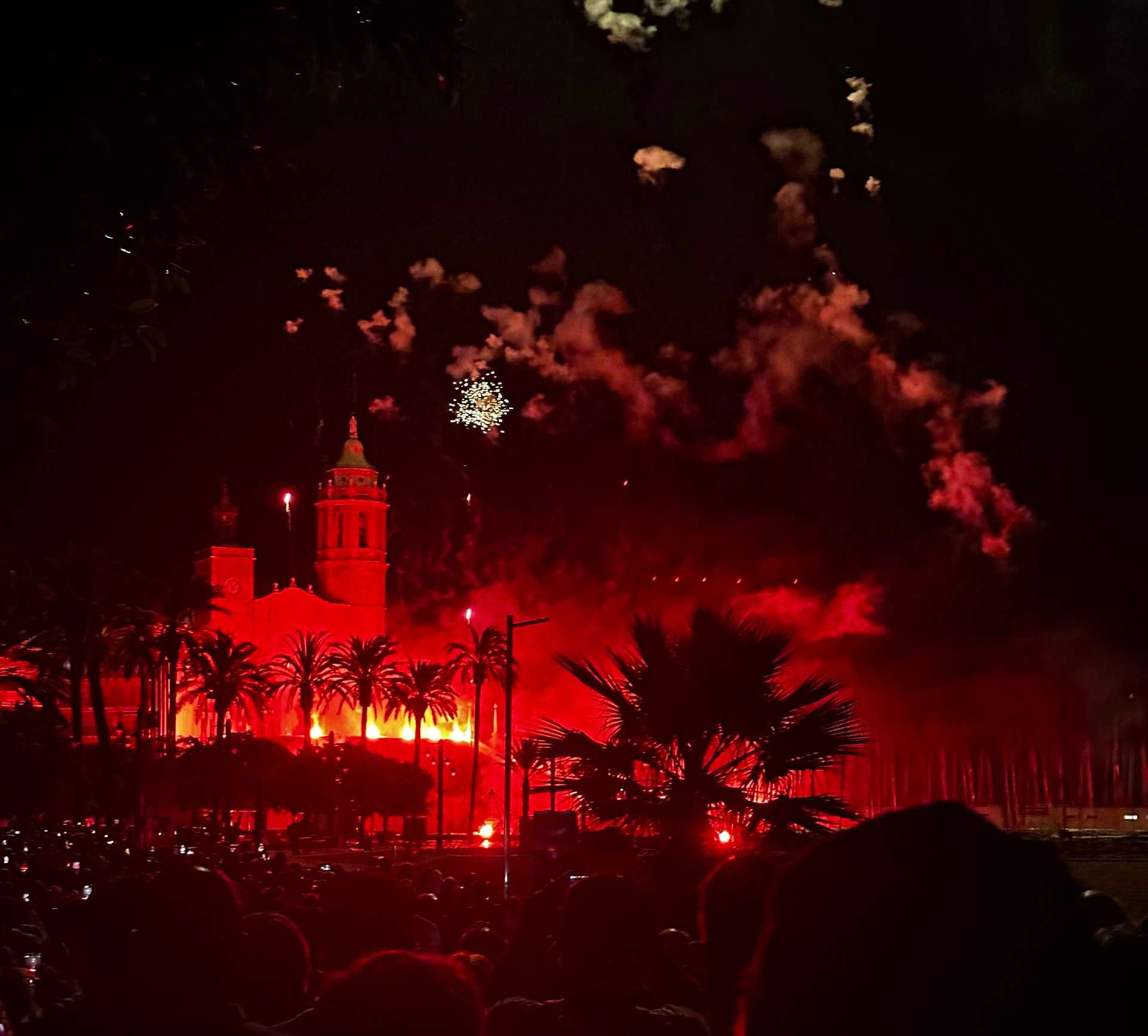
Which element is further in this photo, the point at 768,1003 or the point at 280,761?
the point at 280,761

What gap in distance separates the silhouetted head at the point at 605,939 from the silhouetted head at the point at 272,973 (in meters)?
0.95

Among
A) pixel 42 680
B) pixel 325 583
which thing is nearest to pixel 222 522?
pixel 325 583

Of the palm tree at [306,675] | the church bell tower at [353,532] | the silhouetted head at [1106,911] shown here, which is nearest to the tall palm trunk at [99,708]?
the palm tree at [306,675]

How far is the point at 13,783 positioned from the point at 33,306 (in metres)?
39.7

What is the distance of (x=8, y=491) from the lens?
11836 millimetres

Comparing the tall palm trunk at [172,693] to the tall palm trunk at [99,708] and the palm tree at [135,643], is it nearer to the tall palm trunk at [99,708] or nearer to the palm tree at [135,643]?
the palm tree at [135,643]

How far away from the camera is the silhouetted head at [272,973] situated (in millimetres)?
6043

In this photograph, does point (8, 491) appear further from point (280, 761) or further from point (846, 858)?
point (280, 761)

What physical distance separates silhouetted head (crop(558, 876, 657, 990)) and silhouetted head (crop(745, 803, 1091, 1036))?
3203 millimetres

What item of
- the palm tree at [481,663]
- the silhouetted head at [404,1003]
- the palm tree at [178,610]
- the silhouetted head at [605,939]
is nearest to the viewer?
the silhouetted head at [404,1003]

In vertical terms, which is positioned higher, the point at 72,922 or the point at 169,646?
the point at 169,646

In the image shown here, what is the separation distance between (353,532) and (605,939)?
125m

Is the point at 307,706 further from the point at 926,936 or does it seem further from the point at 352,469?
the point at 926,936

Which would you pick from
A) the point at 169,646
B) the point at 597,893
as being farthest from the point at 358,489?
the point at 597,893
